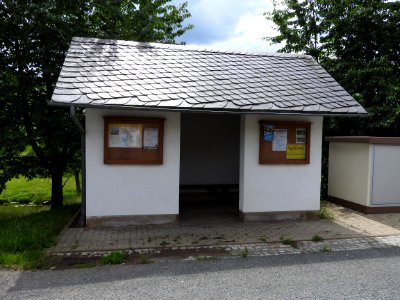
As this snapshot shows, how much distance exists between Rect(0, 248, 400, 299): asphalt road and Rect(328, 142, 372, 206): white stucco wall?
3448 mm

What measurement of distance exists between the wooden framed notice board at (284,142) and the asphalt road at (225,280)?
259 cm

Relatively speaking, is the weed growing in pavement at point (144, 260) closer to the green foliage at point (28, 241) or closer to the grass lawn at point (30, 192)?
the green foliage at point (28, 241)

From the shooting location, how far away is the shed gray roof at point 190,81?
6684 millimetres

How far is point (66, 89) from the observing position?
6504 millimetres

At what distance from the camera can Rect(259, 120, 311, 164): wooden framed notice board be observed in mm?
7586

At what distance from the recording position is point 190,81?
7688 mm

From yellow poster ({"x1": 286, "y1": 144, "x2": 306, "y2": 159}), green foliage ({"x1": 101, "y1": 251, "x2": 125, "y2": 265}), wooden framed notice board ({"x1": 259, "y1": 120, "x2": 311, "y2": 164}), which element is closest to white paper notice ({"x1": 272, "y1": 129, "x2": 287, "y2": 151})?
wooden framed notice board ({"x1": 259, "y1": 120, "x2": 311, "y2": 164})

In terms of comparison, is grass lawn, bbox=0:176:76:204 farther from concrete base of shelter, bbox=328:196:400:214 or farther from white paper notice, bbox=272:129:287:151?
concrete base of shelter, bbox=328:196:400:214

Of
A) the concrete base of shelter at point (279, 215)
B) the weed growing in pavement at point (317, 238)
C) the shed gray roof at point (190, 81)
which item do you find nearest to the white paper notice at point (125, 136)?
the shed gray roof at point (190, 81)

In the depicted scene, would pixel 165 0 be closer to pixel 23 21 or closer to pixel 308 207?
pixel 23 21

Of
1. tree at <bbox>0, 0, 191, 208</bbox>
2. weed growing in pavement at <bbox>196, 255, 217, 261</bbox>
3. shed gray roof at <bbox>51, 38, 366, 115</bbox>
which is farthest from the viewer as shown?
tree at <bbox>0, 0, 191, 208</bbox>

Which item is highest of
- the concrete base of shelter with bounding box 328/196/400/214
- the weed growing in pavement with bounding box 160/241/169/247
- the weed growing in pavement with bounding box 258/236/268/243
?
the concrete base of shelter with bounding box 328/196/400/214

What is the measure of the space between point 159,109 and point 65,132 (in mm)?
3730

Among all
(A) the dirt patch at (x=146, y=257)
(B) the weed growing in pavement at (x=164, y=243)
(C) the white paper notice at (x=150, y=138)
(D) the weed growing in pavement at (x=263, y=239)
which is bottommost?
(A) the dirt patch at (x=146, y=257)
